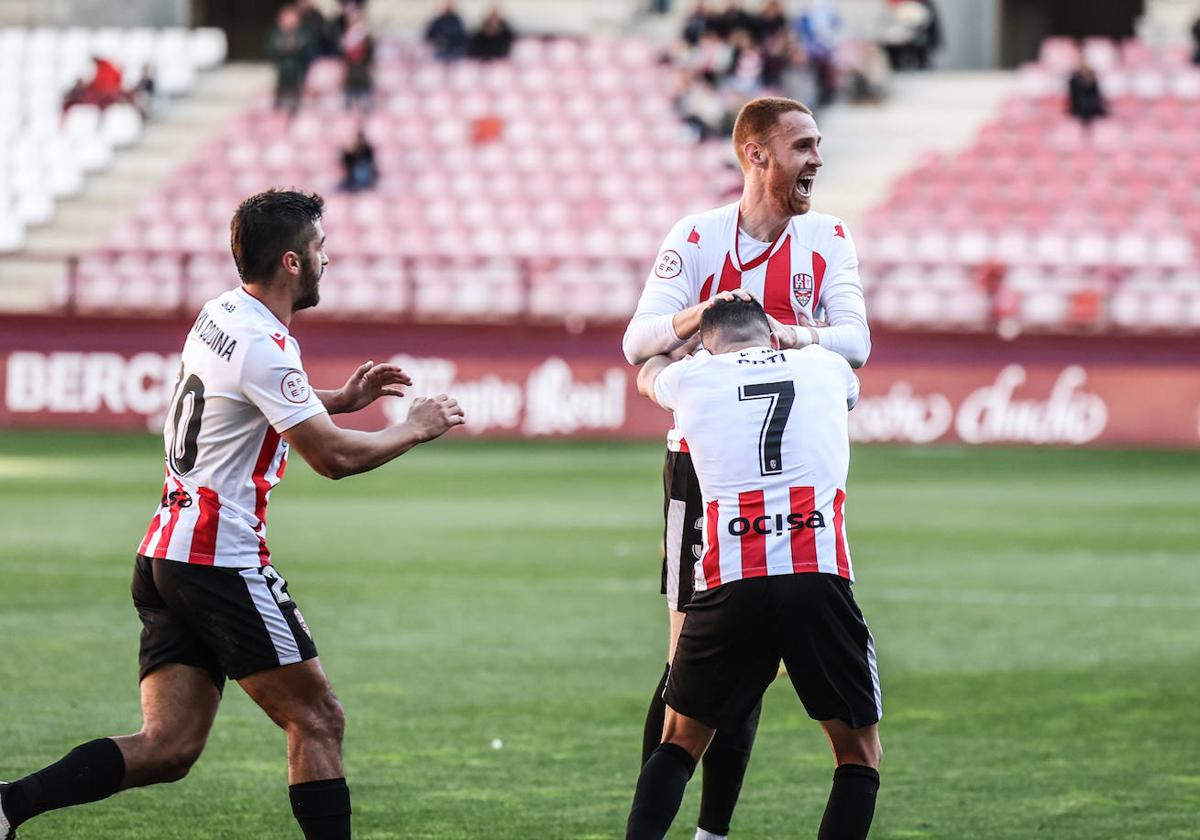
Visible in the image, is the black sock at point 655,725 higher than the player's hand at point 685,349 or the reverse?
the reverse

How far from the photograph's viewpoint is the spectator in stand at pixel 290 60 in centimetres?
3052

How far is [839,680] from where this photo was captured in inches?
203

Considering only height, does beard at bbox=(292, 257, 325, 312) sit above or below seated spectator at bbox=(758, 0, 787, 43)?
below

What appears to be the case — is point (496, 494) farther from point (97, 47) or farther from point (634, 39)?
point (97, 47)

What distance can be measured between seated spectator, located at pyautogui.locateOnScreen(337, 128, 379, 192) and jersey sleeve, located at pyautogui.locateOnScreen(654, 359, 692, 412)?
24054 millimetres

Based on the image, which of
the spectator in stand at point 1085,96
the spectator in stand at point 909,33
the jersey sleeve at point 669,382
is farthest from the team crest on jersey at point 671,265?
the spectator in stand at point 909,33

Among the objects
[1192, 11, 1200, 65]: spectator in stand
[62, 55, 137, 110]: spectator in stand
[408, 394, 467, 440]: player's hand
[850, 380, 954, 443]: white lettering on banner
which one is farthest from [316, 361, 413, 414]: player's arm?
[62, 55, 137, 110]: spectator in stand

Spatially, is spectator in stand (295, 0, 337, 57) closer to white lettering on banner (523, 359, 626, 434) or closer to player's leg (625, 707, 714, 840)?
white lettering on banner (523, 359, 626, 434)

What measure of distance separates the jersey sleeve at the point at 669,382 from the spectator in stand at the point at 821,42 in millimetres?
24590

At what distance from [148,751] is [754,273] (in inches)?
84.7

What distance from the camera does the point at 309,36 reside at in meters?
30.7

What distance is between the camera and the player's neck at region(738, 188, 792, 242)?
577cm

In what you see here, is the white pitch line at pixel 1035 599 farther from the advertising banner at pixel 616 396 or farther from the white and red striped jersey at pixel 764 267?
the advertising banner at pixel 616 396

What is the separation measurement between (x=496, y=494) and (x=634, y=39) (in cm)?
1595
